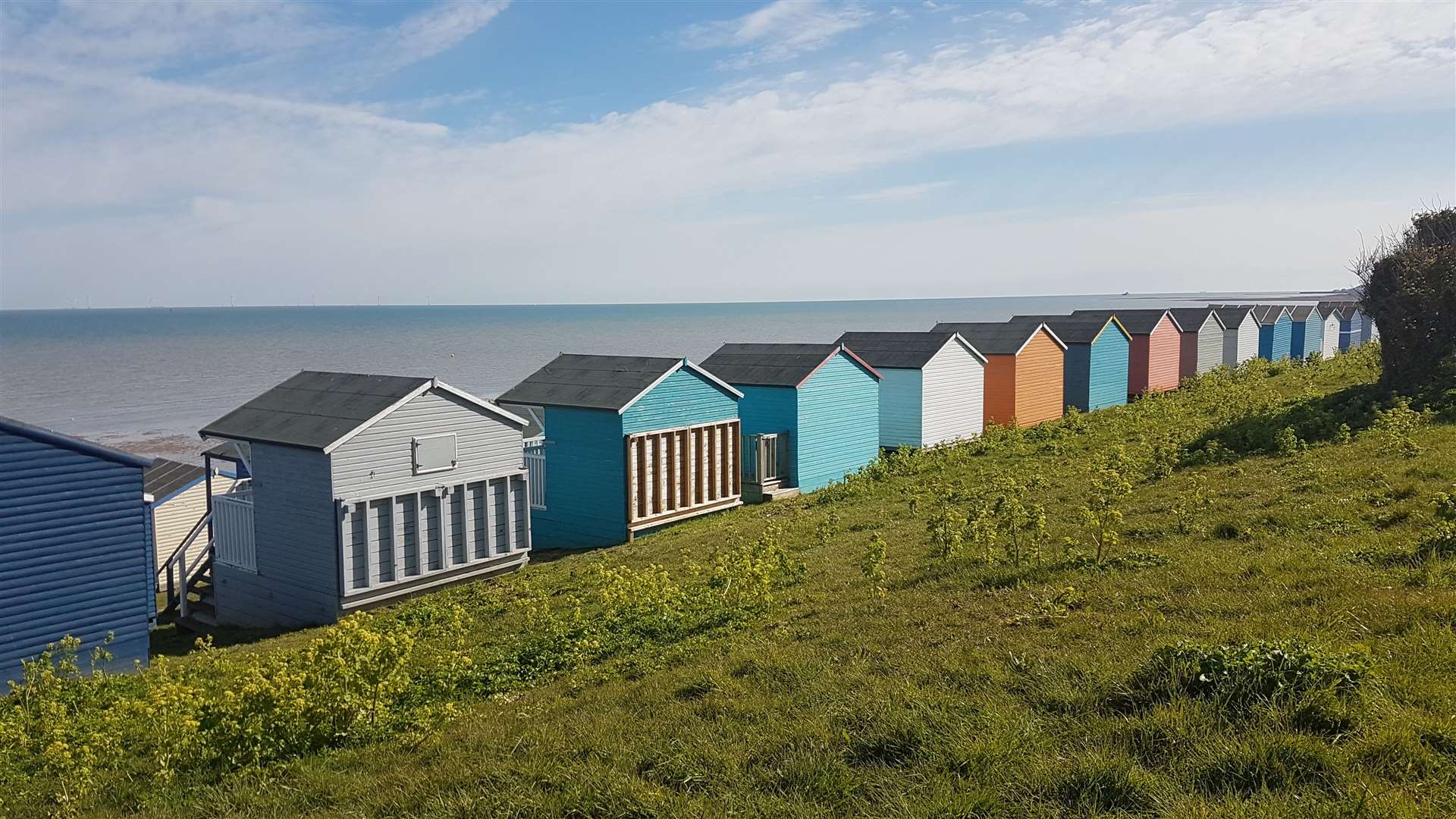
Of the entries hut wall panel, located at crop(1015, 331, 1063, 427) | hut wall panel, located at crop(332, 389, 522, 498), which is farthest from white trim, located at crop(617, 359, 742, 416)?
hut wall panel, located at crop(1015, 331, 1063, 427)

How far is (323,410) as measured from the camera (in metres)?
17.8

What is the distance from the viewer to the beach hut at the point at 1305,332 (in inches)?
2173

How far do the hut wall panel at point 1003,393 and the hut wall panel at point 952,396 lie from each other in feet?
1.66

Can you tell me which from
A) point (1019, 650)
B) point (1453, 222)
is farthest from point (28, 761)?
point (1453, 222)

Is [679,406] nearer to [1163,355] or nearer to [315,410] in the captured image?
[315,410]

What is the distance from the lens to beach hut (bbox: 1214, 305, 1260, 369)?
49.2m

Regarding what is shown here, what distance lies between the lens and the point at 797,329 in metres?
192

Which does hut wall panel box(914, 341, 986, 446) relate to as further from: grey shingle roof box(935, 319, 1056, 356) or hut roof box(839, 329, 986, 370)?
grey shingle roof box(935, 319, 1056, 356)

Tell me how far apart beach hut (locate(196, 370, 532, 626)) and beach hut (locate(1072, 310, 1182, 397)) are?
29.7 m

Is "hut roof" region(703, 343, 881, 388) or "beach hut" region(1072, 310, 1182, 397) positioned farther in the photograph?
"beach hut" region(1072, 310, 1182, 397)

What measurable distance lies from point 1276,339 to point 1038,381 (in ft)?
86.2

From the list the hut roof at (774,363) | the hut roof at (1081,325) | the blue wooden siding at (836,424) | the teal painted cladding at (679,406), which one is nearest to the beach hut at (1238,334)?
the hut roof at (1081,325)

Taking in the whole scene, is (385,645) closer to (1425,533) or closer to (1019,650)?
(1019,650)

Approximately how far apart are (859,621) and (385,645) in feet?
16.3
